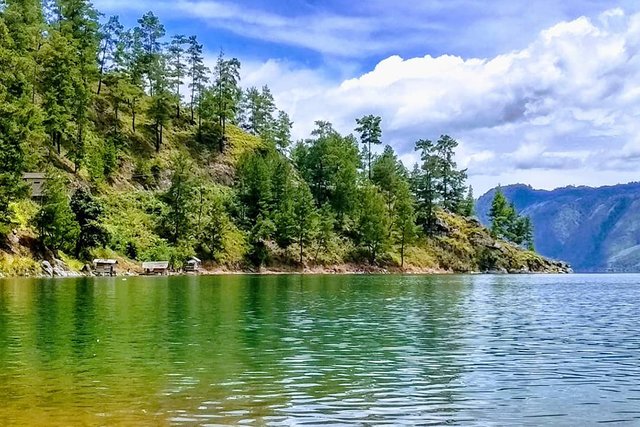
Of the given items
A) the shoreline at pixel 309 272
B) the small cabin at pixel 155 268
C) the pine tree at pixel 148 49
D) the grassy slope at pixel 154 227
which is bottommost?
the shoreline at pixel 309 272

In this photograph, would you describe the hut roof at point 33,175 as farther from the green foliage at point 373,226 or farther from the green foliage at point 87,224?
the green foliage at point 373,226

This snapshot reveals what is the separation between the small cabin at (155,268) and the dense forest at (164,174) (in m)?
4.29

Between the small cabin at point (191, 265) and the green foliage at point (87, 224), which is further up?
the green foliage at point (87, 224)

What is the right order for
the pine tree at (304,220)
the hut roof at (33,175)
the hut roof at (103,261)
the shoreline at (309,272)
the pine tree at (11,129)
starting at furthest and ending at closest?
the pine tree at (304,220) < the shoreline at (309,272) < the hut roof at (33,175) < the hut roof at (103,261) < the pine tree at (11,129)

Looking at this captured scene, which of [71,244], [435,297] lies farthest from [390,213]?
[435,297]

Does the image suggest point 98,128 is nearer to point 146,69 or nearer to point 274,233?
point 146,69

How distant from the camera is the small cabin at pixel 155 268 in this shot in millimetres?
123250

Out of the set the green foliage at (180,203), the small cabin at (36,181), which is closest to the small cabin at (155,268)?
the green foliage at (180,203)

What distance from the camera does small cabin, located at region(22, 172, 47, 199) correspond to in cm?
11322

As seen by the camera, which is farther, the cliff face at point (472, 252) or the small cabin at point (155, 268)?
the cliff face at point (472, 252)

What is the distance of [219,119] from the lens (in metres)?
188

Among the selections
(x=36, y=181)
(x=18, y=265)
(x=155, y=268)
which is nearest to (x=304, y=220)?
(x=155, y=268)

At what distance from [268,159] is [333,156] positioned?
18.9 metres

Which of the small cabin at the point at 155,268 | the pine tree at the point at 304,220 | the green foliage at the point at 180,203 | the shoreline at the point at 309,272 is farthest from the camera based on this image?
the pine tree at the point at 304,220
